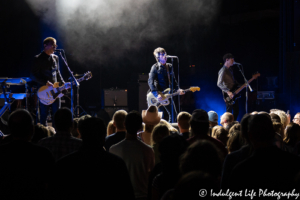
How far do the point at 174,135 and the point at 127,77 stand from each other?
8206 millimetres

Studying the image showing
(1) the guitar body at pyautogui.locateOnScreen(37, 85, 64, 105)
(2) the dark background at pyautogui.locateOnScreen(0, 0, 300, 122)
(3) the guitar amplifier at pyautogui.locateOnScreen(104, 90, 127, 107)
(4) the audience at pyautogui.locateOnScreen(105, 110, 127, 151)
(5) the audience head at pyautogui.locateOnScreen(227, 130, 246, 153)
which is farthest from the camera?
(2) the dark background at pyautogui.locateOnScreen(0, 0, 300, 122)

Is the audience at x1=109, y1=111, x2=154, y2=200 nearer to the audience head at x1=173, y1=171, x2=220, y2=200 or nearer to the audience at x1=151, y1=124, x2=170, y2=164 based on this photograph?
the audience at x1=151, y1=124, x2=170, y2=164

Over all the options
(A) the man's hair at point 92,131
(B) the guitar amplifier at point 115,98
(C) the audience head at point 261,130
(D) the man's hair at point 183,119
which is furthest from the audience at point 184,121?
(B) the guitar amplifier at point 115,98

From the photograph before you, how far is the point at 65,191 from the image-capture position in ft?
5.30

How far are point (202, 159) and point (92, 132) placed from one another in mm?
778

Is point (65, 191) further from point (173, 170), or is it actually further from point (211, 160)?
point (211, 160)

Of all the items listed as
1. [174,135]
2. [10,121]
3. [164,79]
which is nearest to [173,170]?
[174,135]

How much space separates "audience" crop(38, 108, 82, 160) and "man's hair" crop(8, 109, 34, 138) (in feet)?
1.62

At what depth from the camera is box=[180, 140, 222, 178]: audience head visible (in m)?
1.16

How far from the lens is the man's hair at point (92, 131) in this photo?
67.3 inches

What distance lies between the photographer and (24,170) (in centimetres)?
172

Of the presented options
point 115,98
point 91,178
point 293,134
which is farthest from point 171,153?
point 115,98

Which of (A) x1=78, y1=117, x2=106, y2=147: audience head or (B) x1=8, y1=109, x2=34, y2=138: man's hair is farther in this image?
(B) x1=8, y1=109, x2=34, y2=138: man's hair

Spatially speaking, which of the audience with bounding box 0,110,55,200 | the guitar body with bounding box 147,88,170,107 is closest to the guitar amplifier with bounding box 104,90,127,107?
the guitar body with bounding box 147,88,170,107
